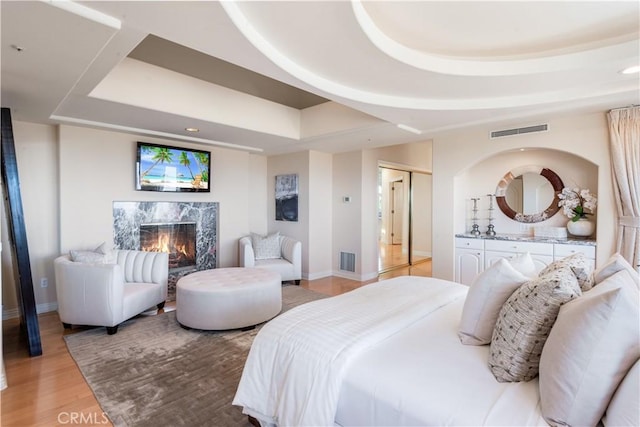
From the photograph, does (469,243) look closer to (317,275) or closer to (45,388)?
(317,275)

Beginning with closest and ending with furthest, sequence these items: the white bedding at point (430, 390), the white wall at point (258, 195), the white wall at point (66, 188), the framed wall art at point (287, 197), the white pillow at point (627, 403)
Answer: the white pillow at point (627, 403)
the white bedding at point (430, 390)
the white wall at point (66, 188)
the framed wall art at point (287, 197)
the white wall at point (258, 195)

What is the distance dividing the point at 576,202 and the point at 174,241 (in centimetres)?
563

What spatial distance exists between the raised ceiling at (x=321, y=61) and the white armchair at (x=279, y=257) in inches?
76.3

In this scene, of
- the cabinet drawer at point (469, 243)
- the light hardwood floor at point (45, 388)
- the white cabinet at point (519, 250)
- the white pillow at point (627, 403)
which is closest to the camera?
the white pillow at point (627, 403)

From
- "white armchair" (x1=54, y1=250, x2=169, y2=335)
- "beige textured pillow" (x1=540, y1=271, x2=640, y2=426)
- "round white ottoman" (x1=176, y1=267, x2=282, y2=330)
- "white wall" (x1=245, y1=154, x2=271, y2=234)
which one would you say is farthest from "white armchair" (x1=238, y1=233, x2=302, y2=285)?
"beige textured pillow" (x1=540, y1=271, x2=640, y2=426)

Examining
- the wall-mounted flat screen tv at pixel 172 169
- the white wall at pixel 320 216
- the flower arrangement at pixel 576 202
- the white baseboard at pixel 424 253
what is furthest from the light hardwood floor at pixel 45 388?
the white baseboard at pixel 424 253

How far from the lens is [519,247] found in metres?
3.96

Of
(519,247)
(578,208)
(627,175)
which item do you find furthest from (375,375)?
(578,208)

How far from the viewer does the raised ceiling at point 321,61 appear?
1.88 meters

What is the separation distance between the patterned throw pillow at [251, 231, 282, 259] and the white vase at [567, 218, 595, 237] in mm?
4179

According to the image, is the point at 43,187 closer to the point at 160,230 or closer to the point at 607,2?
the point at 160,230

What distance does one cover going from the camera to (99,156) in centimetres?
426

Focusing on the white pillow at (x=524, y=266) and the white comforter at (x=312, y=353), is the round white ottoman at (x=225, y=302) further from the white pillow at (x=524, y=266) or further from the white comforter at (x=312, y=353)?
the white pillow at (x=524, y=266)

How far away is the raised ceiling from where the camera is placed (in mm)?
1878
